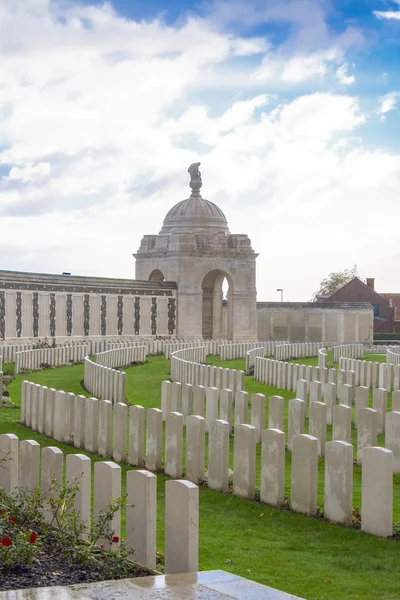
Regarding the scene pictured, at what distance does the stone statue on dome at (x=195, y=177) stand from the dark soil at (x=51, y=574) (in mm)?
51040

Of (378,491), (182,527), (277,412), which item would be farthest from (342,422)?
(182,527)

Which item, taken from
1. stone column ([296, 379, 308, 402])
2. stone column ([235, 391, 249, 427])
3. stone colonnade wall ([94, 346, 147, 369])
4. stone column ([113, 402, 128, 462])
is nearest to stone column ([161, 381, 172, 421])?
stone column ([235, 391, 249, 427])

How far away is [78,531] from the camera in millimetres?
7090

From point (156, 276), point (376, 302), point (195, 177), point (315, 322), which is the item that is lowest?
point (315, 322)

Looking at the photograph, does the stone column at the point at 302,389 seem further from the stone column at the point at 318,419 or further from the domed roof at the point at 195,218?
the domed roof at the point at 195,218

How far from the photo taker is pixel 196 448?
1071 centimetres

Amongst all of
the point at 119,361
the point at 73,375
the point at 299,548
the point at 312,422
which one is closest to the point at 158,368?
the point at 119,361

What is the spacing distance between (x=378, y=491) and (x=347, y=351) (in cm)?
3085

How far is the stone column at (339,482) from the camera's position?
8656mm

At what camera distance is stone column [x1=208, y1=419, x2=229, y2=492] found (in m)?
10.1

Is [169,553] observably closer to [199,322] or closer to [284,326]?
[199,322]

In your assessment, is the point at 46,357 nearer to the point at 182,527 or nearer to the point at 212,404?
the point at 212,404

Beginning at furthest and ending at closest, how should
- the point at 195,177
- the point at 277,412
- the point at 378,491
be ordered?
the point at 195,177, the point at 277,412, the point at 378,491

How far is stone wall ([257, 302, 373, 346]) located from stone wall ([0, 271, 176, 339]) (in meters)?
7.91
